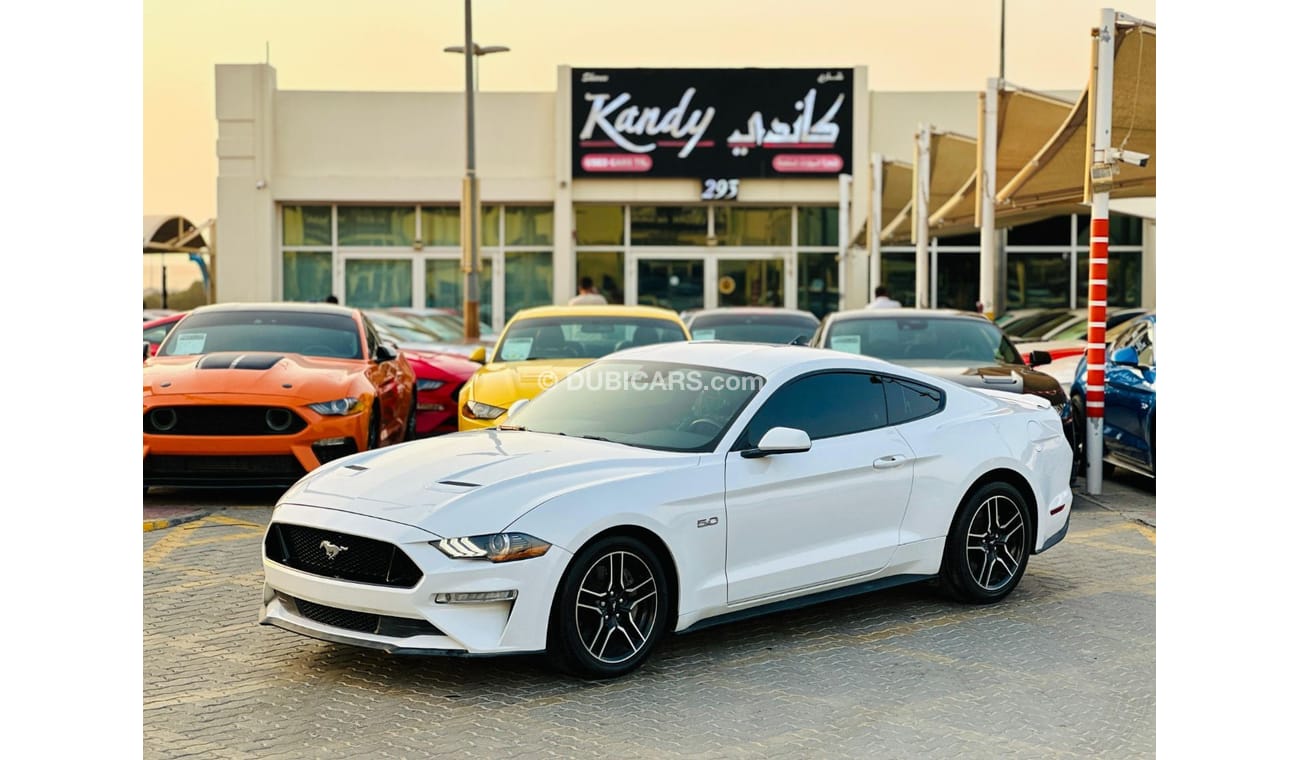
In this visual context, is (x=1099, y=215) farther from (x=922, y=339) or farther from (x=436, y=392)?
(x=436, y=392)

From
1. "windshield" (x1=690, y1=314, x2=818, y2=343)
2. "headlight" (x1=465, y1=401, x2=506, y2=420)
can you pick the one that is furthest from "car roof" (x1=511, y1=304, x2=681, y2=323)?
"windshield" (x1=690, y1=314, x2=818, y2=343)

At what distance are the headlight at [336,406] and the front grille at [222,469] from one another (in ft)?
1.36

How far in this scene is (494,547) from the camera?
230 inches

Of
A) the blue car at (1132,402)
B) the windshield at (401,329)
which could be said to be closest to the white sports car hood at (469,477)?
the blue car at (1132,402)

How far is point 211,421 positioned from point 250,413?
0.92ft

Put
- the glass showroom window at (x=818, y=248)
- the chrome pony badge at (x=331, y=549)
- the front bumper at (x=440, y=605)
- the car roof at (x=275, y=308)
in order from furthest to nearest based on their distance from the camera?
the glass showroom window at (x=818, y=248) → the car roof at (x=275, y=308) → the chrome pony badge at (x=331, y=549) → the front bumper at (x=440, y=605)

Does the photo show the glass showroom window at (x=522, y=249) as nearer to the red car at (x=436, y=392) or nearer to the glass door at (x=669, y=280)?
the glass door at (x=669, y=280)

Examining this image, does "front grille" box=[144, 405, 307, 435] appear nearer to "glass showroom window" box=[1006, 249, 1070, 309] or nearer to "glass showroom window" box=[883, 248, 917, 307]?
"glass showroom window" box=[883, 248, 917, 307]

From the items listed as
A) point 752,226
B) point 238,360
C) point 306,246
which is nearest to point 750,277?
point 752,226

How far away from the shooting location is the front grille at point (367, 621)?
231 inches

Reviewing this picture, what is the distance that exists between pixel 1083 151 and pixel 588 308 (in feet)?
21.5

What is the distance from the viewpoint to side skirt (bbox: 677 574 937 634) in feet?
21.6

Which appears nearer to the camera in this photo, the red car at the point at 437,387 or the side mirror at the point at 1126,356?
the side mirror at the point at 1126,356
